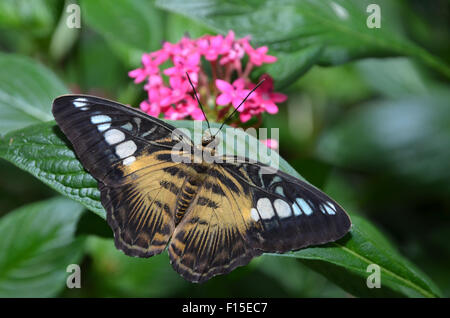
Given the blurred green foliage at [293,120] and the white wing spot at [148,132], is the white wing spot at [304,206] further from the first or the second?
the white wing spot at [148,132]

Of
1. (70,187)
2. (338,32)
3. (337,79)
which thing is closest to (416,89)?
(337,79)

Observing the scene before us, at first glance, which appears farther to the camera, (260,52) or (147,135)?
(260,52)

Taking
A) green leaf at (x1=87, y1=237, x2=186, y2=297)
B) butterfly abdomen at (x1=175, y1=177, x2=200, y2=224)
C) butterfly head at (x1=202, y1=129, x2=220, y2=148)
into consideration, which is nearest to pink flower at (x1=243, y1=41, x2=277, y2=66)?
butterfly head at (x1=202, y1=129, x2=220, y2=148)

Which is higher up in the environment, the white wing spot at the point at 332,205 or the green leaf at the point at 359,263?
the white wing spot at the point at 332,205

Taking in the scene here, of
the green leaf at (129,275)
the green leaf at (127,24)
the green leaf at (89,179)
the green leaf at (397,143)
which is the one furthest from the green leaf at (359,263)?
the green leaf at (127,24)

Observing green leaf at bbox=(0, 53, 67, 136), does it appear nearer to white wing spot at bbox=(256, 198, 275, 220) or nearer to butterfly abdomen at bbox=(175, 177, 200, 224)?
butterfly abdomen at bbox=(175, 177, 200, 224)

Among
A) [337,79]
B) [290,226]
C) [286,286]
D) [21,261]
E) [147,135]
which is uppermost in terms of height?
[147,135]
